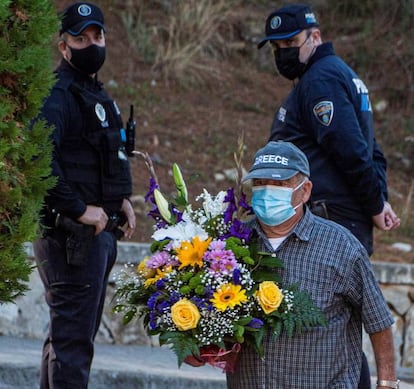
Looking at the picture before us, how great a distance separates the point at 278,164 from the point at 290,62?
1.50 metres

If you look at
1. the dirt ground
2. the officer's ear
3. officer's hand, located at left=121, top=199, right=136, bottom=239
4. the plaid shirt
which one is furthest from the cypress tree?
the dirt ground

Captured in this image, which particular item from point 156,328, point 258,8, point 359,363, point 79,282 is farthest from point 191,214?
point 258,8

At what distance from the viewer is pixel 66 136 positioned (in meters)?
4.88

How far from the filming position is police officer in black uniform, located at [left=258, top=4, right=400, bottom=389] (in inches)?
189

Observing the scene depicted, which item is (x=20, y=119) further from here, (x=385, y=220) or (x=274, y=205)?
(x=385, y=220)

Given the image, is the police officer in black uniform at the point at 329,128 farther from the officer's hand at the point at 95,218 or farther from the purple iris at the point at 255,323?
the purple iris at the point at 255,323

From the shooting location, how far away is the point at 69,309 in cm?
490

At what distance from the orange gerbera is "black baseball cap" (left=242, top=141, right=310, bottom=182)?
289mm

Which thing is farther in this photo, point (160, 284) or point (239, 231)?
point (239, 231)

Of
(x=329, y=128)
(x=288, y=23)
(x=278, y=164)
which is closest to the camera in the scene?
(x=278, y=164)

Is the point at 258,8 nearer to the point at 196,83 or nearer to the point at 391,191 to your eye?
the point at 196,83

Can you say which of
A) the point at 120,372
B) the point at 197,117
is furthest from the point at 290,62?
the point at 197,117

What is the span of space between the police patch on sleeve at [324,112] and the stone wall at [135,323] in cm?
252

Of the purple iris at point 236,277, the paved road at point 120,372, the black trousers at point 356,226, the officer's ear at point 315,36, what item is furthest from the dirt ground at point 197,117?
the purple iris at point 236,277
